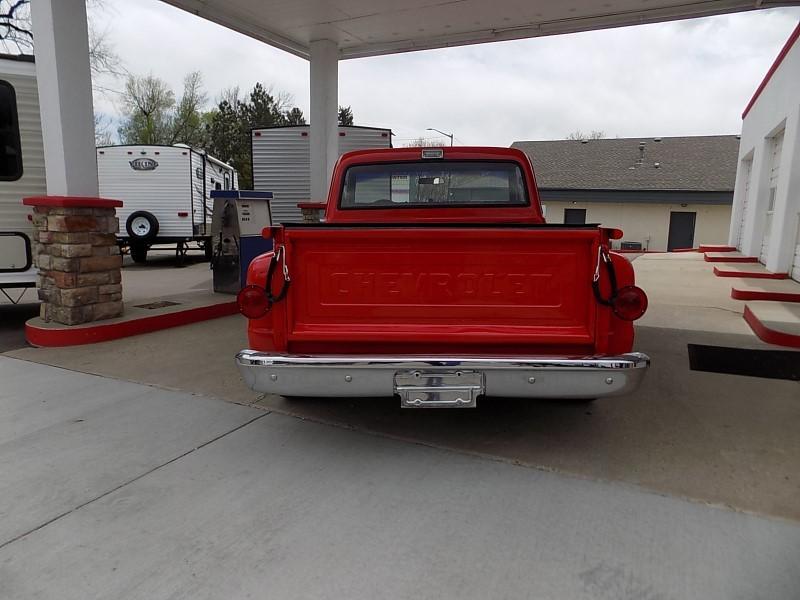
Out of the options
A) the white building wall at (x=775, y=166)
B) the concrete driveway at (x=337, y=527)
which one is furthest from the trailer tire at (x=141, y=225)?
the white building wall at (x=775, y=166)

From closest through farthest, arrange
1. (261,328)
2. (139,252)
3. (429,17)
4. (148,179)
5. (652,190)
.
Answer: (261,328) → (429,17) → (148,179) → (139,252) → (652,190)

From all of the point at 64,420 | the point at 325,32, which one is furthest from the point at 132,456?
the point at 325,32

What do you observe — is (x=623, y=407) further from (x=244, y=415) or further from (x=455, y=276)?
(x=244, y=415)

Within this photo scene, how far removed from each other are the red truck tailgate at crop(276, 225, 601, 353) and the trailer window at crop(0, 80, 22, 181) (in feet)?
18.1

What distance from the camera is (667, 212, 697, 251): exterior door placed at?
27234 millimetres

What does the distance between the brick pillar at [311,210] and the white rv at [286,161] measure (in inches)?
39.5

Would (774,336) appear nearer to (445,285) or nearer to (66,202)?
(445,285)

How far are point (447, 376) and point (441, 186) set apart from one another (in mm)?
2278

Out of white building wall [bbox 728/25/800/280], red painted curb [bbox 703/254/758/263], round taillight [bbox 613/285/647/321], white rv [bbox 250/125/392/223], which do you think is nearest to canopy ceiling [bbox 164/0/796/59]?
white rv [bbox 250/125/392/223]

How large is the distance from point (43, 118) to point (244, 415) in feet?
14.8

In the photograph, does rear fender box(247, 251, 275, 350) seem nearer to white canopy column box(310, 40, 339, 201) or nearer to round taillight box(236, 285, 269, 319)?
round taillight box(236, 285, 269, 319)

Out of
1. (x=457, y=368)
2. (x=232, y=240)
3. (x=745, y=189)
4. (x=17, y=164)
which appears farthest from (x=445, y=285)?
(x=745, y=189)

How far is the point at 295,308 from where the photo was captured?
3.16 meters

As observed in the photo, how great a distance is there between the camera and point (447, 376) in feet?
9.76
